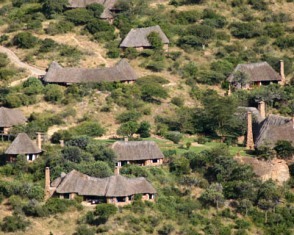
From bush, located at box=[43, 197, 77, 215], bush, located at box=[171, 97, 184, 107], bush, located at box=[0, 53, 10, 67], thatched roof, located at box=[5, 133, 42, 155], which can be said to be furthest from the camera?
bush, located at box=[0, 53, 10, 67]

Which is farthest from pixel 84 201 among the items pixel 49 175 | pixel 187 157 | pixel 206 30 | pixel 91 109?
pixel 206 30

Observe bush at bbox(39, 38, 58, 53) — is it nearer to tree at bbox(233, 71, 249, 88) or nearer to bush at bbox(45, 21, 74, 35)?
bush at bbox(45, 21, 74, 35)

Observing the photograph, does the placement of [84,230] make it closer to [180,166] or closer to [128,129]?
[180,166]

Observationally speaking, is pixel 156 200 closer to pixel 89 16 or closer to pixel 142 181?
pixel 142 181

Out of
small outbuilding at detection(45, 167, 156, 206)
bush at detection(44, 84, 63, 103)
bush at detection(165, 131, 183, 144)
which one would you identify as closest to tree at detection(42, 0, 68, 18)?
bush at detection(44, 84, 63, 103)

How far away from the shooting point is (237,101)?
103312 millimetres

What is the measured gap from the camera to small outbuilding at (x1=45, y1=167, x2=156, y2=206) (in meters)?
85.9

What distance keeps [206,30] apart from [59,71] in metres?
17.6

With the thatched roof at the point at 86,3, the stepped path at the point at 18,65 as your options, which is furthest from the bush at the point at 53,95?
the thatched roof at the point at 86,3

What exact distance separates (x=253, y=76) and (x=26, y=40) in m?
21.8

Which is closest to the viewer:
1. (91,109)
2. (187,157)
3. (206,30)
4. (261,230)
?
(261,230)

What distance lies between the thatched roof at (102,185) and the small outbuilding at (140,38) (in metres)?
28.1

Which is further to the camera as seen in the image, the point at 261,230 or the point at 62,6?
the point at 62,6

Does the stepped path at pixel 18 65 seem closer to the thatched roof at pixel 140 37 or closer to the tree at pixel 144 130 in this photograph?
the thatched roof at pixel 140 37
